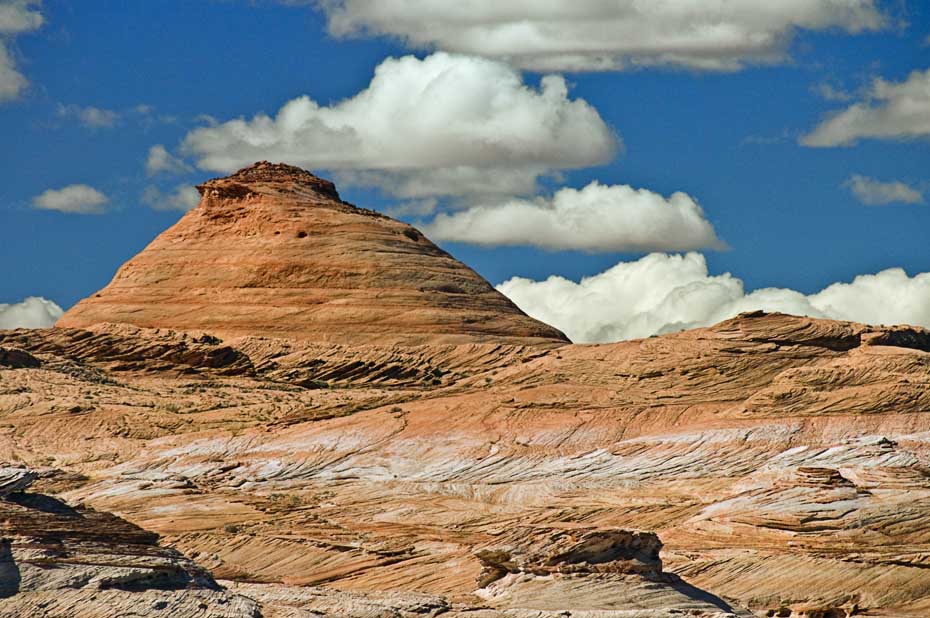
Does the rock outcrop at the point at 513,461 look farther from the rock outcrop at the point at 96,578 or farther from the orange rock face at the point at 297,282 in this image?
the orange rock face at the point at 297,282

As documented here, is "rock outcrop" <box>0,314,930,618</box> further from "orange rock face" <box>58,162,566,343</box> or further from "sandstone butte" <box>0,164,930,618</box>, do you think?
"orange rock face" <box>58,162,566,343</box>

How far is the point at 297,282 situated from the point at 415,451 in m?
27.6

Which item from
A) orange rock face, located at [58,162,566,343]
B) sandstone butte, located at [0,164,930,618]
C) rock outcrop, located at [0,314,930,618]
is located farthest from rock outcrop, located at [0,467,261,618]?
orange rock face, located at [58,162,566,343]

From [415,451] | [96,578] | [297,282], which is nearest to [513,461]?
[415,451]

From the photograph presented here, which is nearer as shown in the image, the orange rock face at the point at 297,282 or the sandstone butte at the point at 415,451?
the sandstone butte at the point at 415,451

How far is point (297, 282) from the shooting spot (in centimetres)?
9500

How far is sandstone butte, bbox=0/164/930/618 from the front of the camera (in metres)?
41.1

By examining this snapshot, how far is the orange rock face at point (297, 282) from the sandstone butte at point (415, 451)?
0.17 metres

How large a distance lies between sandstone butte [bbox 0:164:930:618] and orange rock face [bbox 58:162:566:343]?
0.17 m

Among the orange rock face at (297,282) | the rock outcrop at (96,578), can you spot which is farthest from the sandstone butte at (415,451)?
the orange rock face at (297,282)

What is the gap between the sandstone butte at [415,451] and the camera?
41.1 metres

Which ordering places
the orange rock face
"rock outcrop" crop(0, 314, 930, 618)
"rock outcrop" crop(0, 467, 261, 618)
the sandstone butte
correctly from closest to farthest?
"rock outcrop" crop(0, 467, 261, 618), the sandstone butte, "rock outcrop" crop(0, 314, 930, 618), the orange rock face

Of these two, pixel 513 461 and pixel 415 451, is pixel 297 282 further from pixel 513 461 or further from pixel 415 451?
pixel 513 461

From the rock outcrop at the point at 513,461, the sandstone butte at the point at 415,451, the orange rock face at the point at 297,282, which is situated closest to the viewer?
the sandstone butte at the point at 415,451
